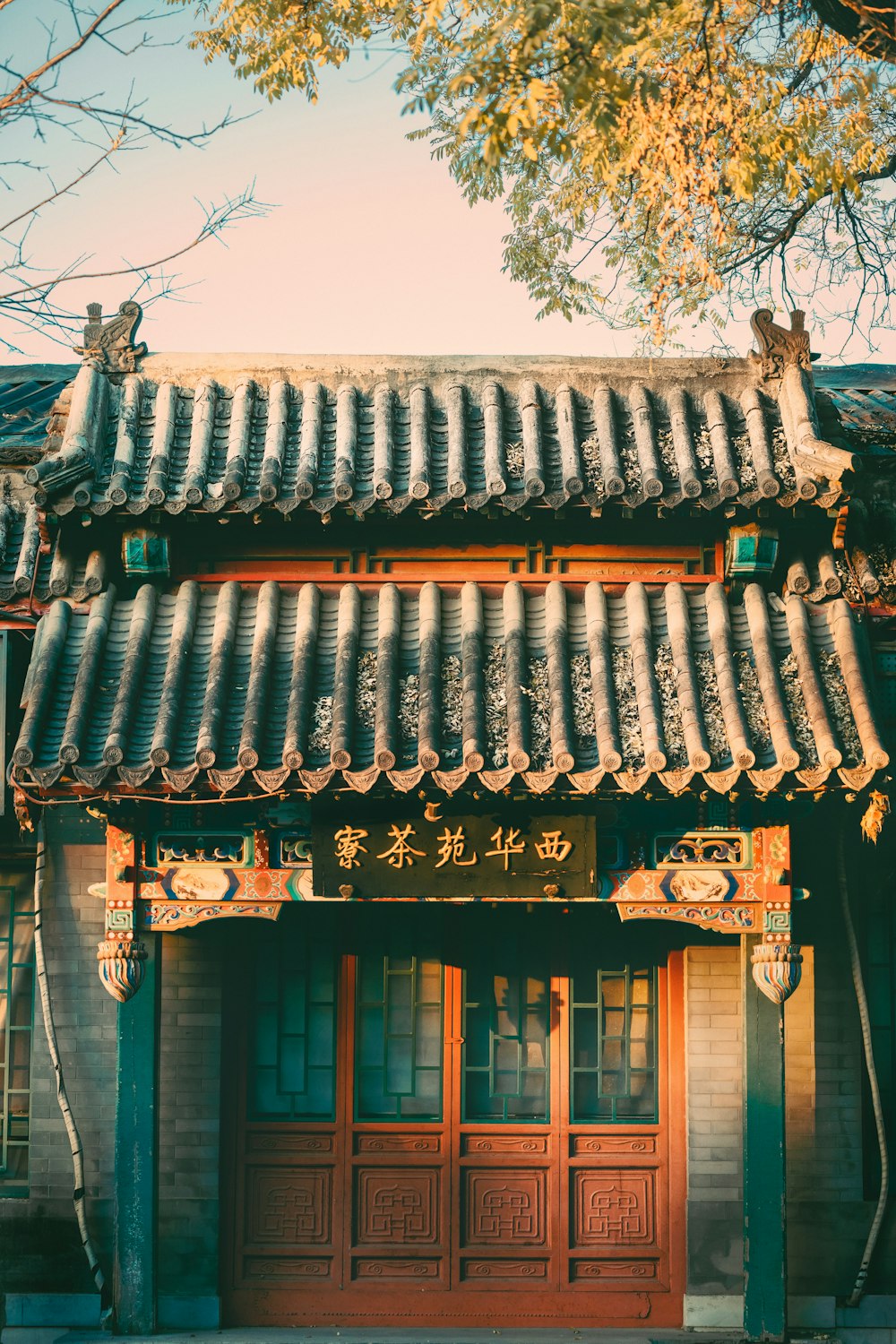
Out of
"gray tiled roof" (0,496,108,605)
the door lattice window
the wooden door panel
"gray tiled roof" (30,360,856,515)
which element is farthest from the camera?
the door lattice window

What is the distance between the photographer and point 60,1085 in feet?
28.7

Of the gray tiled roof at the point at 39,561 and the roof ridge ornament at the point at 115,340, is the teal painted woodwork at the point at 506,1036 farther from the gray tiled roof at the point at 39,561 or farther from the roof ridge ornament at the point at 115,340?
the roof ridge ornament at the point at 115,340

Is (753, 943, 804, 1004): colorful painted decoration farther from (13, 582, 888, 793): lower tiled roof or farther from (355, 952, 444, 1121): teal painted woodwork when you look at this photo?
(355, 952, 444, 1121): teal painted woodwork

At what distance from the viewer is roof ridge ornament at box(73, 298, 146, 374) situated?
9234 mm

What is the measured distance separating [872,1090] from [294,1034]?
370cm

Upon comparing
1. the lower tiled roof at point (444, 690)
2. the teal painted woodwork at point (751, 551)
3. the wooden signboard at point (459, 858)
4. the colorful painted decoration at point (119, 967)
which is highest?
the teal painted woodwork at point (751, 551)

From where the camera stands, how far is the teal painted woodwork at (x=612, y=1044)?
894 centimetres

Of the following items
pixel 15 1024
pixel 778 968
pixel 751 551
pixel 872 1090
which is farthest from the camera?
pixel 15 1024

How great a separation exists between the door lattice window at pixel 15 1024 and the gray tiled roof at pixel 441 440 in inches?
112

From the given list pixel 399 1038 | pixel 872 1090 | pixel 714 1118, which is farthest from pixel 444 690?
pixel 872 1090

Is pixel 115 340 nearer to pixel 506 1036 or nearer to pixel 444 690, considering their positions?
pixel 444 690

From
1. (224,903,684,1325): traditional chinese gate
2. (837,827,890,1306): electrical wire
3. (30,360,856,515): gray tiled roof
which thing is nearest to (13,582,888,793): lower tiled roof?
(30,360,856,515): gray tiled roof

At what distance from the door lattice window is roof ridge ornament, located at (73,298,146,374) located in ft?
11.6

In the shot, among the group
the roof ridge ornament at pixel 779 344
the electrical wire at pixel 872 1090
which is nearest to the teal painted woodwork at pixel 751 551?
the roof ridge ornament at pixel 779 344
